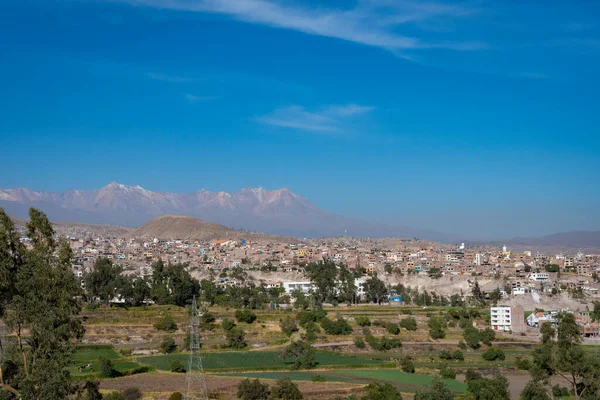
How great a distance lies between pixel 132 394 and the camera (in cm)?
3078

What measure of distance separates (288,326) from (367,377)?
15.9 metres

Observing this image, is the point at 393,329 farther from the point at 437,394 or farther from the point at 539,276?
the point at 539,276

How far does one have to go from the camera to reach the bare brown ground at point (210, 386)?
1261 inches

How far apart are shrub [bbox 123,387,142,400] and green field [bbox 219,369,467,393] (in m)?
8.01

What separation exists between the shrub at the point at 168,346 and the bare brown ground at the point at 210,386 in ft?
30.3

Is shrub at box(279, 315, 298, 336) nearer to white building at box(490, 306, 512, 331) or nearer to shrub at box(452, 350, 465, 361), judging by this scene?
shrub at box(452, 350, 465, 361)

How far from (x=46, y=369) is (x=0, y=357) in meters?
2.12

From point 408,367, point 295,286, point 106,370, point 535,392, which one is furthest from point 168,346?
point 295,286

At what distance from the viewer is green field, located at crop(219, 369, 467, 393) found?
36.4 metres

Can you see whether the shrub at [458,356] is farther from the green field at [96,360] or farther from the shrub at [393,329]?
the green field at [96,360]

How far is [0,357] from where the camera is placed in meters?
18.7

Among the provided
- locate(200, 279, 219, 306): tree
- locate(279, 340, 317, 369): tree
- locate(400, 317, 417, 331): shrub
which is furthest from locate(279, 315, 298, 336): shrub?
locate(200, 279, 219, 306): tree

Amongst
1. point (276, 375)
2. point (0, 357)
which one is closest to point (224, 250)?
point (276, 375)

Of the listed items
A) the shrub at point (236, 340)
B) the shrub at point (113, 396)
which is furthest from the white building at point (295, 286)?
the shrub at point (113, 396)
